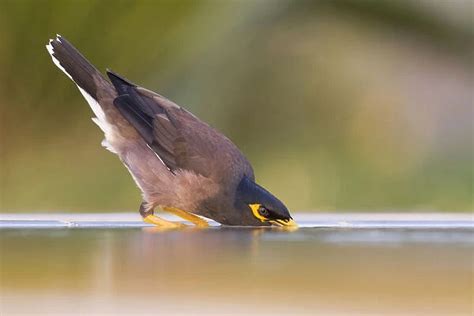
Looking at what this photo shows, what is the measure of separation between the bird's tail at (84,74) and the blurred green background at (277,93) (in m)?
0.22

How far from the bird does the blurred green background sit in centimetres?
23

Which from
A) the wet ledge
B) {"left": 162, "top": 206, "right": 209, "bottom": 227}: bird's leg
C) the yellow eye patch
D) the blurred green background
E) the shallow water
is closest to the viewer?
the shallow water

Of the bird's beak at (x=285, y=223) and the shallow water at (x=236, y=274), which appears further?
the bird's beak at (x=285, y=223)

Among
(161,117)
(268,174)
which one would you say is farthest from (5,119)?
(268,174)

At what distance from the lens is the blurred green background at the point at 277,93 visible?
6.53 ft

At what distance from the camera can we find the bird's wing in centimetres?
170

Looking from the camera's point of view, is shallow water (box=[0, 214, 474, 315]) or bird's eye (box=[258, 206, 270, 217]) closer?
shallow water (box=[0, 214, 474, 315])

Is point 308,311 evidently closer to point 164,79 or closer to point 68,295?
point 68,295

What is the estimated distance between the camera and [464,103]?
2.10 metres

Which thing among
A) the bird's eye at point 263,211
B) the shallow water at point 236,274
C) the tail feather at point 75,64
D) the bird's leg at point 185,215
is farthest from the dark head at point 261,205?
the tail feather at point 75,64

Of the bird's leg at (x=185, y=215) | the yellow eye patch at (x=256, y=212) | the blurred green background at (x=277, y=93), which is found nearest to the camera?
the yellow eye patch at (x=256, y=212)

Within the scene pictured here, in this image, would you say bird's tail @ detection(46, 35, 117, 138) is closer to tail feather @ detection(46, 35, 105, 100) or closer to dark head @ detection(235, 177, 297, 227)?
tail feather @ detection(46, 35, 105, 100)

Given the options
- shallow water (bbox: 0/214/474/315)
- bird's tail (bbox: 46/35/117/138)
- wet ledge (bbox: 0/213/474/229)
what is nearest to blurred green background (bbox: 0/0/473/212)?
wet ledge (bbox: 0/213/474/229)

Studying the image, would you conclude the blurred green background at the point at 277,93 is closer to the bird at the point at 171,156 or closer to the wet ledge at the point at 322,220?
the wet ledge at the point at 322,220
